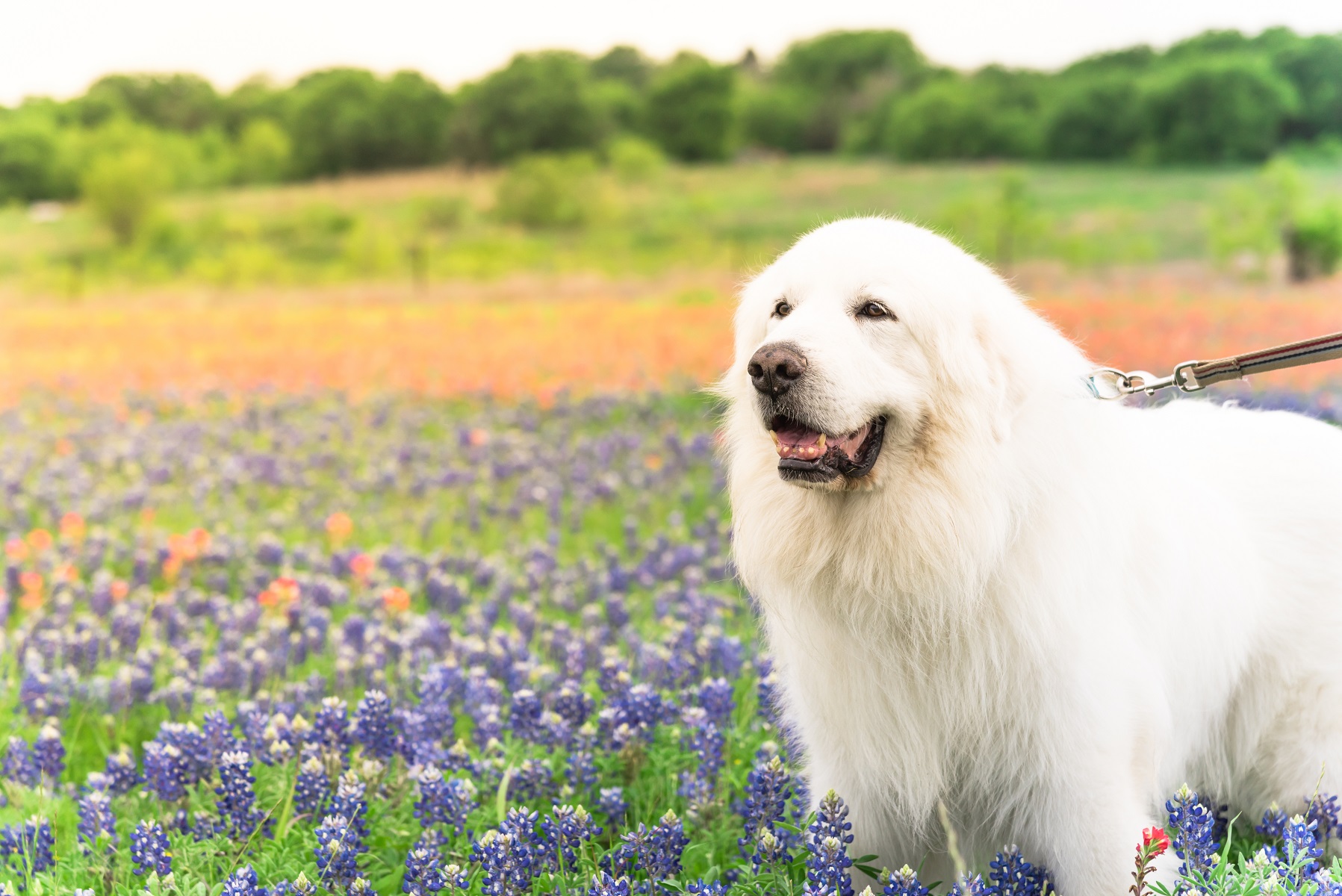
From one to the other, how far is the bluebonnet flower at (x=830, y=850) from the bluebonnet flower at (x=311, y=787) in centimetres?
138

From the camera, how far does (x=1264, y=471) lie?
3.23 meters

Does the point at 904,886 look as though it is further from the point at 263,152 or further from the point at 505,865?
the point at 263,152

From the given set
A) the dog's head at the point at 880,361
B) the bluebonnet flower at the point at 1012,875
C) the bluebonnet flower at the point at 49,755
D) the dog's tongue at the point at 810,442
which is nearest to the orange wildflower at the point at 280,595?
the bluebonnet flower at the point at 49,755

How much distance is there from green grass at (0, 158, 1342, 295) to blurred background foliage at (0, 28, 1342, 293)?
1.4 inches

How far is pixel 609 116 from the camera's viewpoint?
1675 cm

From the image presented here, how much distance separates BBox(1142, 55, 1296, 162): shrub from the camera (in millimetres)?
12453

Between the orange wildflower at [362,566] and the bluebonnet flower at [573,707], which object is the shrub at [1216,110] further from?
the bluebonnet flower at [573,707]

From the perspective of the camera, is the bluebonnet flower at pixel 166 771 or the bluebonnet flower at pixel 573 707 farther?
the bluebonnet flower at pixel 573 707

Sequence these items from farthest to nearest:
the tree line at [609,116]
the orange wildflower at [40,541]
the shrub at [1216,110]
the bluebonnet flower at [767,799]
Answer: the tree line at [609,116], the shrub at [1216,110], the orange wildflower at [40,541], the bluebonnet flower at [767,799]

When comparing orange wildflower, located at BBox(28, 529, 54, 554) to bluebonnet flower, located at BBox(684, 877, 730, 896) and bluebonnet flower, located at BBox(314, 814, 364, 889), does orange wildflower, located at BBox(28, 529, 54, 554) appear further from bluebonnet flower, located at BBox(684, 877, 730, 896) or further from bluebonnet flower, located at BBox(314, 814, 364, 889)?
bluebonnet flower, located at BBox(684, 877, 730, 896)

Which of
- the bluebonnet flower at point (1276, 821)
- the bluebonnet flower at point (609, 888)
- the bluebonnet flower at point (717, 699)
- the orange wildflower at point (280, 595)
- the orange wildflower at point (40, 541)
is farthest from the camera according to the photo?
the orange wildflower at point (40, 541)

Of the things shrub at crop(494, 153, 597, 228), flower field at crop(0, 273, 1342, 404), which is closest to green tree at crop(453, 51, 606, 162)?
shrub at crop(494, 153, 597, 228)

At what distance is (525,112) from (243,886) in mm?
15347

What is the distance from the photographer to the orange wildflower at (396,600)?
4.75 m
